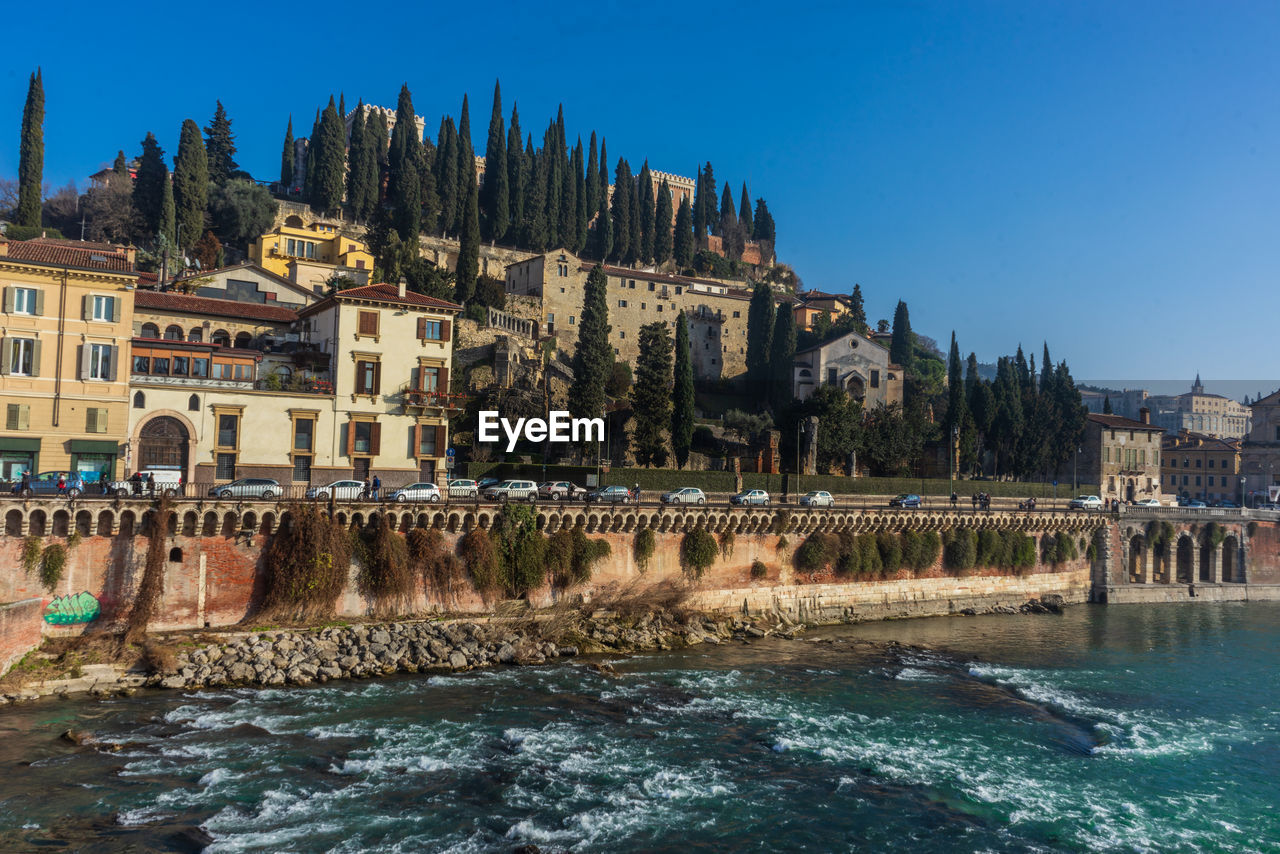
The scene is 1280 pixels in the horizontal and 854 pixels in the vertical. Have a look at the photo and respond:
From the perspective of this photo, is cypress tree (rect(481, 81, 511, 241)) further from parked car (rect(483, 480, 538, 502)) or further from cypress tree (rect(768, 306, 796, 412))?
parked car (rect(483, 480, 538, 502))

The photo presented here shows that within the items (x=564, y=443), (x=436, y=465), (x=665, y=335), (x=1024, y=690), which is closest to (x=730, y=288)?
(x=665, y=335)

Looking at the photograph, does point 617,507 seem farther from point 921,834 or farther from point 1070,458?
point 1070,458

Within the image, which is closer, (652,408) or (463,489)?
(463,489)

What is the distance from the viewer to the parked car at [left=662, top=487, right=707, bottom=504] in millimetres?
47469

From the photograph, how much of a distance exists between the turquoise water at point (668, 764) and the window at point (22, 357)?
17.6 metres

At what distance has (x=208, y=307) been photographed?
→ 52.5m

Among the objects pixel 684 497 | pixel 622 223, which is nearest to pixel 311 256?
pixel 622 223

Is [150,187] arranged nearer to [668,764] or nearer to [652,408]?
[652,408]

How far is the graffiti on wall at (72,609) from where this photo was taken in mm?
31066

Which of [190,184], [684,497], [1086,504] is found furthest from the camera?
[190,184]

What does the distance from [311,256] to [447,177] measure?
22.4 metres

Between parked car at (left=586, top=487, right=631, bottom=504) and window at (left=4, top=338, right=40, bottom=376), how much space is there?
25.8 meters

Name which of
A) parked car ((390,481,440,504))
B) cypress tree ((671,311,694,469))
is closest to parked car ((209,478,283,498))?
parked car ((390,481,440,504))

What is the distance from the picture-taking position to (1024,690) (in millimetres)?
34375
